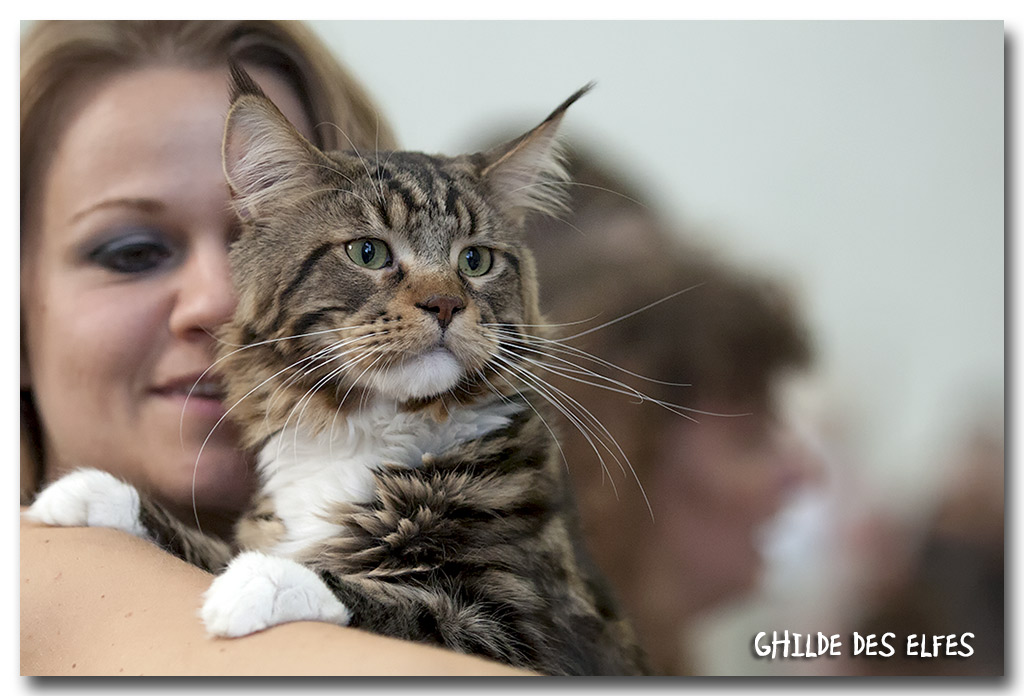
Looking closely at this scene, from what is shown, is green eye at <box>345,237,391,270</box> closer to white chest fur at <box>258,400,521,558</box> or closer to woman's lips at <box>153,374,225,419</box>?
white chest fur at <box>258,400,521,558</box>

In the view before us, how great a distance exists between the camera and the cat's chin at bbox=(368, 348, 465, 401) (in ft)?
5.00

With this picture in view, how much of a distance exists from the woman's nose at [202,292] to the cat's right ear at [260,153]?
0.14 m

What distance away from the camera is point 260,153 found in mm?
1667

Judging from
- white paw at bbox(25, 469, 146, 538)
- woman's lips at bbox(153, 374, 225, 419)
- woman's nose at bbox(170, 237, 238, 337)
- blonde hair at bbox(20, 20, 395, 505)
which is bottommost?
white paw at bbox(25, 469, 146, 538)

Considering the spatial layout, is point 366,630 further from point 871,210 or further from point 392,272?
point 871,210

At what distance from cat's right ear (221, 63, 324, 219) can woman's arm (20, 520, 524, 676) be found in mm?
683

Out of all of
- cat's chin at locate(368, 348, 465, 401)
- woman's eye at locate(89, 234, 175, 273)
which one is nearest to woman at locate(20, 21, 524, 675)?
woman's eye at locate(89, 234, 175, 273)

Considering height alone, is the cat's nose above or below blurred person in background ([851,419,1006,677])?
above

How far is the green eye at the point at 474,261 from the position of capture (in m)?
1.66

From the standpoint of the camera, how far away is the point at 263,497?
1.71m

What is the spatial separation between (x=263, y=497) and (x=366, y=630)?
0.49 m

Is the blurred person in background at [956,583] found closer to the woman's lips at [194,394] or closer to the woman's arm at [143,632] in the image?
the woman's arm at [143,632]

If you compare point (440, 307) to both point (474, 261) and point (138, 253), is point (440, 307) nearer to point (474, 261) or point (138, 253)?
point (474, 261)

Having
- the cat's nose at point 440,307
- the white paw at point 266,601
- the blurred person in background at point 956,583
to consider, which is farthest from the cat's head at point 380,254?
the blurred person in background at point 956,583
